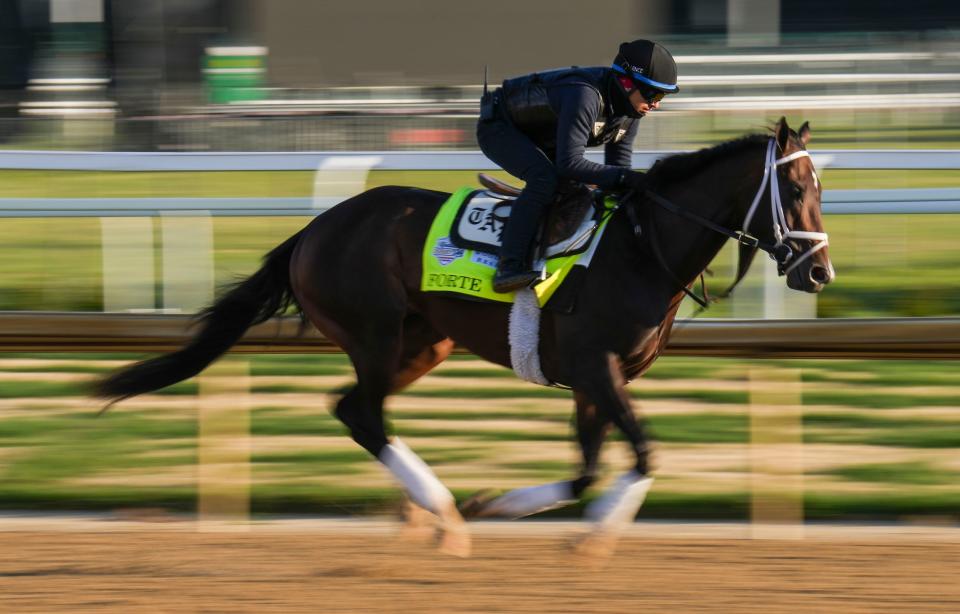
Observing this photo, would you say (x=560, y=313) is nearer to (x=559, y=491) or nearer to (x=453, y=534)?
(x=559, y=491)

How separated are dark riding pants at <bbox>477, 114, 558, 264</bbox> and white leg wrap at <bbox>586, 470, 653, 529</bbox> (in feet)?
2.61

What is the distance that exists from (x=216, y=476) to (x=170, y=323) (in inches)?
23.8

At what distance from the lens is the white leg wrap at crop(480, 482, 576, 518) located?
4656 millimetres

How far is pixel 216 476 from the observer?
17.8 ft

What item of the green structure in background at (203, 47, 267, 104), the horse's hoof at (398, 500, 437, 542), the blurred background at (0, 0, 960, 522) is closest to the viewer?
the horse's hoof at (398, 500, 437, 542)

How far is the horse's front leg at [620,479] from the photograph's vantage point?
176 inches

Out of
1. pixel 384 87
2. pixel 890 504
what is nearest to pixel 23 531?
pixel 890 504

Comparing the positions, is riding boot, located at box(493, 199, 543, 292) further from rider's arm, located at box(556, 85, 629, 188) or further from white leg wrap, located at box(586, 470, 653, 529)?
white leg wrap, located at box(586, 470, 653, 529)

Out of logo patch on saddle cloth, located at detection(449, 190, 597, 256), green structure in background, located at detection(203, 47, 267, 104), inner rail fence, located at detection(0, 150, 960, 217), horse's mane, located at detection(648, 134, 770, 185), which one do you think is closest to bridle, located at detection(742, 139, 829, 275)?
horse's mane, located at detection(648, 134, 770, 185)

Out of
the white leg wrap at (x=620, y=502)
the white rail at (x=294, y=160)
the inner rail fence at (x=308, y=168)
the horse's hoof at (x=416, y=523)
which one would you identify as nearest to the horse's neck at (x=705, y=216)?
the white leg wrap at (x=620, y=502)

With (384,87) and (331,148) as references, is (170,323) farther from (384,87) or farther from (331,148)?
(384,87)

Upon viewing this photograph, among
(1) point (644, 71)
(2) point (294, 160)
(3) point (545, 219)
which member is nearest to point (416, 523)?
(3) point (545, 219)

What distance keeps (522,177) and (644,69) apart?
0.55 metres

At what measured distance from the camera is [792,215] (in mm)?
4426
